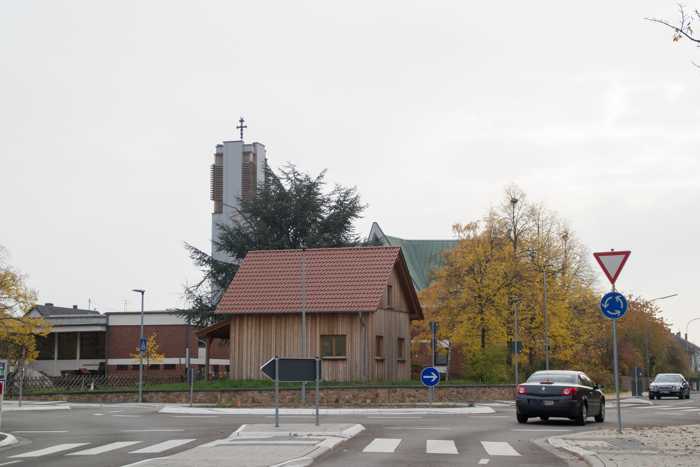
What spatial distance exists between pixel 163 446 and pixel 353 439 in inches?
148

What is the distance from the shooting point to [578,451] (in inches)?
625

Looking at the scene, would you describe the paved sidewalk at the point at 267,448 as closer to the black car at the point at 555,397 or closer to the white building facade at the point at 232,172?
the black car at the point at 555,397

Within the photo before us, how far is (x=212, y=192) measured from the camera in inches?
3666

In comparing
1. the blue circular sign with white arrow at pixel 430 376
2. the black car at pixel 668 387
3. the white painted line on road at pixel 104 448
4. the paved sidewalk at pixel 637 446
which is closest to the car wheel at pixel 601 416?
the paved sidewalk at pixel 637 446

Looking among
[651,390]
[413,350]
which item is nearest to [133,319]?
[413,350]

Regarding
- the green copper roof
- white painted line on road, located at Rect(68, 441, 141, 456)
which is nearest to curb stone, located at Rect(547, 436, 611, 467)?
white painted line on road, located at Rect(68, 441, 141, 456)

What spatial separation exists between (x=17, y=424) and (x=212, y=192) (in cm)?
6702

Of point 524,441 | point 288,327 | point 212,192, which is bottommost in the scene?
point 524,441

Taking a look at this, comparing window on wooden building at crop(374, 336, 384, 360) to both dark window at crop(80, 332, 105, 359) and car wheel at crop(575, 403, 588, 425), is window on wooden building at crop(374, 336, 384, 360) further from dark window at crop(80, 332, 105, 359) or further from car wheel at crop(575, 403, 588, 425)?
dark window at crop(80, 332, 105, 359)

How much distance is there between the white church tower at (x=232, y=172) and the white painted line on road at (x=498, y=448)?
239 feet

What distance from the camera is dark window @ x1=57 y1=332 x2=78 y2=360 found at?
81062mm

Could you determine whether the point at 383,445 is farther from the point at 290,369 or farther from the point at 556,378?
the point at 556,378

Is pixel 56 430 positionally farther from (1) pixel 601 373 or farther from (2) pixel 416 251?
(2) pixel 416 251

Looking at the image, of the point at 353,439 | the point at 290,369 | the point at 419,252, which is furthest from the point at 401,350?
the point at 419,252
